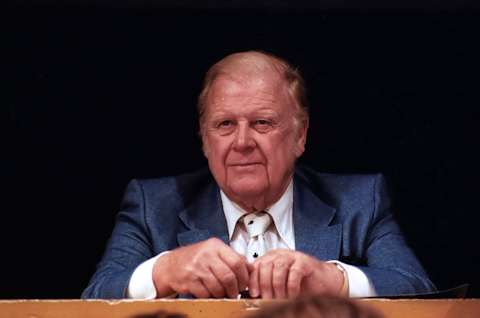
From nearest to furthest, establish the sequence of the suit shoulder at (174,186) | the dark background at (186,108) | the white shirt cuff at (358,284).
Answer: the white shirt cuff at (358,284), the suit shoulder at (174,186), the dark background at (186,108)

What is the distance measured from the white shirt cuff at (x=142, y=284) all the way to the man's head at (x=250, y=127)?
1.10 ft

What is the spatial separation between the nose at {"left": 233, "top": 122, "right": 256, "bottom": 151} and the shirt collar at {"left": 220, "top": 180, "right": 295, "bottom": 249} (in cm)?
14

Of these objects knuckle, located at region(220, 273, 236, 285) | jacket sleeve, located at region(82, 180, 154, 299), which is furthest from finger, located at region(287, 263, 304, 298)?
jacket sleeve, located at region(82, 180, 154, 299)

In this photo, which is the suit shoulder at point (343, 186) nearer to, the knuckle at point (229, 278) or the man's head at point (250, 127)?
the man's head at point (250, 127)

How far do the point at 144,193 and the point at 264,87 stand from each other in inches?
14.3

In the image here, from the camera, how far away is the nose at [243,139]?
2324 millimetres

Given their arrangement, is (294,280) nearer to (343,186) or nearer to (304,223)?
(304,223)

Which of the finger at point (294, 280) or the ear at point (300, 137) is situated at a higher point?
the ear at point (300, 137)

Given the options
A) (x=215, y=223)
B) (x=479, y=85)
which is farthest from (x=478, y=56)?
(x=215, y=223)

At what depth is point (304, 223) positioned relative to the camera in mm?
2375

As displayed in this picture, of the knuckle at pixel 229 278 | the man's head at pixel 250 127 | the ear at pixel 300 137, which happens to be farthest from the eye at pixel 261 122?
the knuckle at pixel 229 278

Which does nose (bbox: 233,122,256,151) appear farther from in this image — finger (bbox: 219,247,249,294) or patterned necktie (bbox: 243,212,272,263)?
finger (bbox: 219,247,249,294)

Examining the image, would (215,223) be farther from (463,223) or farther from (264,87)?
(463,223)

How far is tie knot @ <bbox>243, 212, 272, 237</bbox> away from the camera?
238cm
